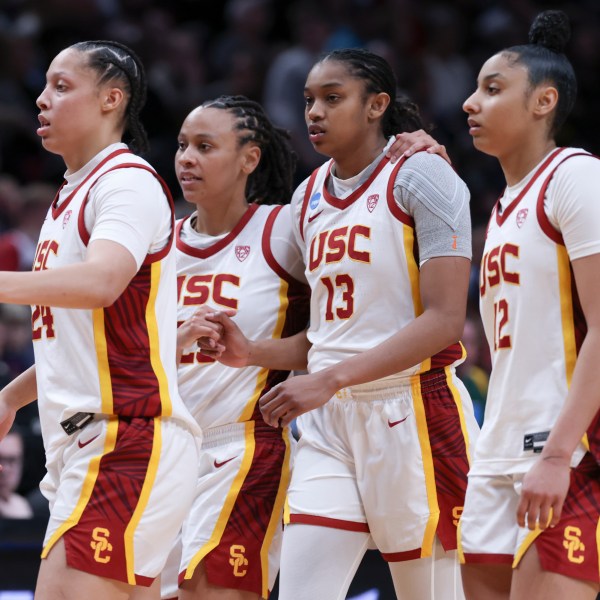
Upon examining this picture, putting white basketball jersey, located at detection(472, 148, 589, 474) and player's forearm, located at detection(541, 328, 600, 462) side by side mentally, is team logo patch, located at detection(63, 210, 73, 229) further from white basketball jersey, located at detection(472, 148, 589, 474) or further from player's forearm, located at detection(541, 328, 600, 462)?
player's forearm, located at detection(541, 328, 600, 462)

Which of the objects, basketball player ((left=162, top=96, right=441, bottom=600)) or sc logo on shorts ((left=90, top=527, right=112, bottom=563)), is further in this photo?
basketball player ((left=162, top=96, right=441, bottom=600))

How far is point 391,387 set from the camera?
405 centimetres

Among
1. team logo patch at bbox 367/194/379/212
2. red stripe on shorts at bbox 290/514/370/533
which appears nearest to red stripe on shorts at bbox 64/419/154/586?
red stripe on shorts at bbox 290/514/370/533

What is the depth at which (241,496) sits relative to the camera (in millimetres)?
4301

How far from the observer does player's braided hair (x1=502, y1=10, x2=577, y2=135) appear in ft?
11.7

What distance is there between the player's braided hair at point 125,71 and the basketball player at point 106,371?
0.04 m

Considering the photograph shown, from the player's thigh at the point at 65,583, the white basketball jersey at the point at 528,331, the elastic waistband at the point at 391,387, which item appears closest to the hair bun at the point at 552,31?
the white basketball jersey at the point at 528,331

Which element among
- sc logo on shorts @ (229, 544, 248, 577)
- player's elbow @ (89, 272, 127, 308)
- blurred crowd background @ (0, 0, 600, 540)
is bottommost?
sc logo on shorts @ (229, 544, 248, 577)

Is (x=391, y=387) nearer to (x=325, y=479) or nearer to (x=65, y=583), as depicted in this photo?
(x=325, y=479)

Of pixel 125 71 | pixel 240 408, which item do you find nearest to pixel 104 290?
pixel 125 71

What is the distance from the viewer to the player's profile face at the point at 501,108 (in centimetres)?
355

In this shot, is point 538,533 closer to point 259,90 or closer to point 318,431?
point 318,431

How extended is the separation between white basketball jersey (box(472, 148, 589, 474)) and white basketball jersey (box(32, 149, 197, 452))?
0.91 metres

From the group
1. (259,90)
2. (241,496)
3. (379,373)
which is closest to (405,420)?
(379,373)
